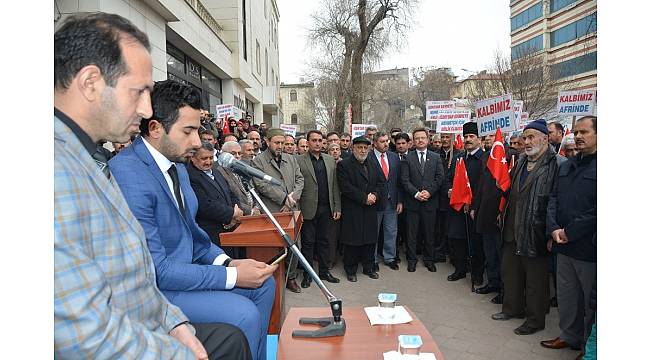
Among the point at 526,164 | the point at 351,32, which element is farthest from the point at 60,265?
the point at 351,32

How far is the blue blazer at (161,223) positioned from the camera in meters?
2.27

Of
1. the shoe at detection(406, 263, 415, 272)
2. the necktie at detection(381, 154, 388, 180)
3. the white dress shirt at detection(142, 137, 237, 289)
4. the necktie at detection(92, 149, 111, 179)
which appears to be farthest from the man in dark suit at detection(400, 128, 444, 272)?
the necktie at detection(92, 149, 111, 179)

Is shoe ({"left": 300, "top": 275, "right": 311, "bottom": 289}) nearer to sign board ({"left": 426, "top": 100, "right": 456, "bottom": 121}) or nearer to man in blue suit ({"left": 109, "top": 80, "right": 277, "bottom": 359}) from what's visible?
man in blue suit ({"left": 109, "top": 80, "right": 277, "bottom": 359})

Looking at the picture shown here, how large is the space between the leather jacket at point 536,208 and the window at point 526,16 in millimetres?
34156

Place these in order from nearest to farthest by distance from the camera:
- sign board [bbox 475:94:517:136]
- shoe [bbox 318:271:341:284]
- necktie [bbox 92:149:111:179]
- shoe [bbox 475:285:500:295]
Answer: necktie [bbox 92:149:111:179]
shoe [bbox 475:285:500:295]
sign board [bbox 475:94:517:136]
shoe [bbox 318:271:341:284]

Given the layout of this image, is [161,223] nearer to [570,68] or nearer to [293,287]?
[293,287]

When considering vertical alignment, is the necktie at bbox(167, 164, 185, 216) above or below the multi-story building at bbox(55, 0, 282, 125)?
below

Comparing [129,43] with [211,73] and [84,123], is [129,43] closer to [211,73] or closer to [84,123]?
[84,123]

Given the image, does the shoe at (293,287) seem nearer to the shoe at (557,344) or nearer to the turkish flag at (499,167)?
the turkish flag at (499,167)

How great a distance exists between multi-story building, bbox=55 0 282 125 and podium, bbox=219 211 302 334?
3.60 m

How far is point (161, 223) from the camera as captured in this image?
2.38 metres

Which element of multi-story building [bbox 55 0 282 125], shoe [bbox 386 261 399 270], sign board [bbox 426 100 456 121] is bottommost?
shoe [bbox 386 261 399 270]

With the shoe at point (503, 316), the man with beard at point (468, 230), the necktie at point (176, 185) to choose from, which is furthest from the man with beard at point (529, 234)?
the necktie at point (176, 185)

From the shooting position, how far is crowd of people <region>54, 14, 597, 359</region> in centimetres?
132
